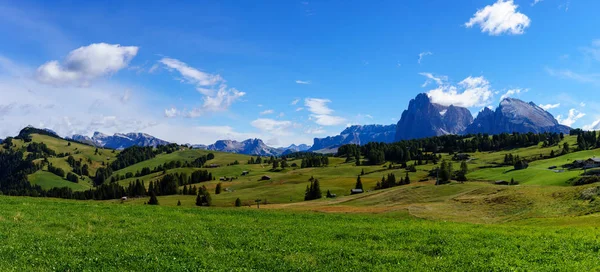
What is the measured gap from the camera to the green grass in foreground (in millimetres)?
19031

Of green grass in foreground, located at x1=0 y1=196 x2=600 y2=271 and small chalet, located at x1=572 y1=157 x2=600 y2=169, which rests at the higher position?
green grass in foreground, located at x1=0 y1=196 x2=600 y2=271

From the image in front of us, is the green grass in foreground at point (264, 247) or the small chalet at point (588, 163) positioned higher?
the green grass in foreground at point (264, 247)

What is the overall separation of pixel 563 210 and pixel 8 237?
75433 millimetres

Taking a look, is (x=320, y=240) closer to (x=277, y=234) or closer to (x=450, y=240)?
(x=277, y=234)

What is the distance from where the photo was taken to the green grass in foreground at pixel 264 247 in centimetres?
1903

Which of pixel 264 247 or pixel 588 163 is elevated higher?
pixel 264 247

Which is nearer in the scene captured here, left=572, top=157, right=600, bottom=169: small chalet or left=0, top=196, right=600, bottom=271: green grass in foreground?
left=0, top=196, right=600, bottom=271: green grass in foreground

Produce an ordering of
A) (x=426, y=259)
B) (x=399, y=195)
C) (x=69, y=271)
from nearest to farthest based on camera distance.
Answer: (x=69, y=271)
(x=426, y=259)
(x=399, y=195)

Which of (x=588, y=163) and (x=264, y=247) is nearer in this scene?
(x=264, y=247)

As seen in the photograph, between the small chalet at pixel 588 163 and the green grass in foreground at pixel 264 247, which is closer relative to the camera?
the green grass in foreground at pixel 264 247

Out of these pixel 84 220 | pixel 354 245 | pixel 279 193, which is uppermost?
pixel 84 220

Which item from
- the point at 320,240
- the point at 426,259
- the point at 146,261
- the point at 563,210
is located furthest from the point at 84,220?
the point at 563,210

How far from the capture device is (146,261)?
63.6 ft

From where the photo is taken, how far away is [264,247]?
23141mm
